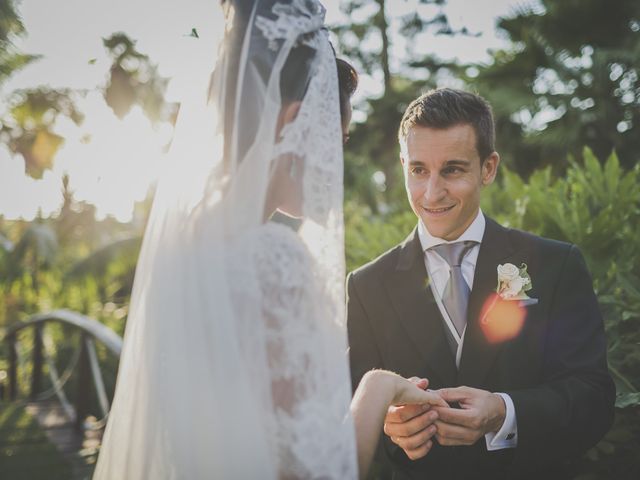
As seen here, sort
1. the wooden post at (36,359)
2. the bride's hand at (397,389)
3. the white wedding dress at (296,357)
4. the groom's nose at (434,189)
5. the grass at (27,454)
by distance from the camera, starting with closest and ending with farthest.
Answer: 1. the white wedding dress at (296,357)
2. the bride's hand at (397,389)
3. the groom's nose at (434,189)
4. the grass at (27,454)
5. the wooden post at (36,359)

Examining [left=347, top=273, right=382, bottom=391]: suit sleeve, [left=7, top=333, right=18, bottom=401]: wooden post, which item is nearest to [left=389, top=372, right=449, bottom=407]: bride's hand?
[left=347, top=273, right=382, bottom=391]: suit sleeve

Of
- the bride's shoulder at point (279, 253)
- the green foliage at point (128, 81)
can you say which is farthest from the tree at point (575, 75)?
the bride's shoulder at point (279, 253)

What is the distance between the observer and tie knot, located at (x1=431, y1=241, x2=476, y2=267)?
7.28ft

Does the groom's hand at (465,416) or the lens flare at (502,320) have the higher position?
the lens flare at (502,320)

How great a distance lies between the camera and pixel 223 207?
4.82ft

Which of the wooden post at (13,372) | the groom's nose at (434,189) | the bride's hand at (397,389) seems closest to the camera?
the bride's hand at (397,389)

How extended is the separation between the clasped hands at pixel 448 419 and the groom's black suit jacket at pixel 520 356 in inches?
5.6

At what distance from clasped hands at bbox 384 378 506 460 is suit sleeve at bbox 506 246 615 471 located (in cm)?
14

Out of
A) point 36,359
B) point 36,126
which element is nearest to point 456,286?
point 36,126

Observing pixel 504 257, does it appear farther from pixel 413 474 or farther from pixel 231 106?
pixel 231 106

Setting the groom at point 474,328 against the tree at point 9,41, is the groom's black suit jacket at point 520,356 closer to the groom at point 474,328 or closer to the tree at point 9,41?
the groom at point 474,328

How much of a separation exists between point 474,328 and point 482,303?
11cm

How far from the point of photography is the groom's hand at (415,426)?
1.81 meters

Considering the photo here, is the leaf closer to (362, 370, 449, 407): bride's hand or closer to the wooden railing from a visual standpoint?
(362, 370, 449, 407): bride's hand
